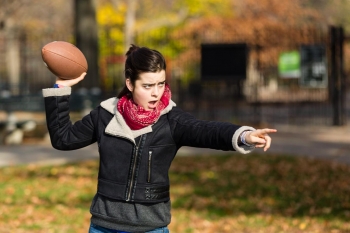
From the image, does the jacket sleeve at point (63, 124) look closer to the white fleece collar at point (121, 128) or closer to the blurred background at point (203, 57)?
the white fleece collar at point (121, 128)

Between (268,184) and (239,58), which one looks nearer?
(268,184)

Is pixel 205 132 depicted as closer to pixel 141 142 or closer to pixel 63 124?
pixel 141 142

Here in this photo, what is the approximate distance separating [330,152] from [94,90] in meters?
7.31

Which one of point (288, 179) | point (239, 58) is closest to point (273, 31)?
point (239, 58)

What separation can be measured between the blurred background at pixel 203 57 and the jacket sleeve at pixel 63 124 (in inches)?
482

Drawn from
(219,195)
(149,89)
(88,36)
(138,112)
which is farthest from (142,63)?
(88,36)

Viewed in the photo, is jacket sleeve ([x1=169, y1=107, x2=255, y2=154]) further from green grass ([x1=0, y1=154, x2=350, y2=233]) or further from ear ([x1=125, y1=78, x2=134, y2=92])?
green grass ([x1=0, y1=154, x2=350, y2=233])

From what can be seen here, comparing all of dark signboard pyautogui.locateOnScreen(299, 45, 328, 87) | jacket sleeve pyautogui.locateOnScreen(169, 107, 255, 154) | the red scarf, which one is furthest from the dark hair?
dark signboard pyautogui.locateOnScreen(299, 45, 328, 87)

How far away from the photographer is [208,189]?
1016 centimetres

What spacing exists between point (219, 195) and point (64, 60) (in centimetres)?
592

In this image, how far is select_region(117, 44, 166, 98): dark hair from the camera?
12.3 feet

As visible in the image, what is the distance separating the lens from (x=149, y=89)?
3750mm

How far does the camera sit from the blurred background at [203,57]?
729 inches

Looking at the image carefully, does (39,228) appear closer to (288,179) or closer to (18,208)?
(18,208)
